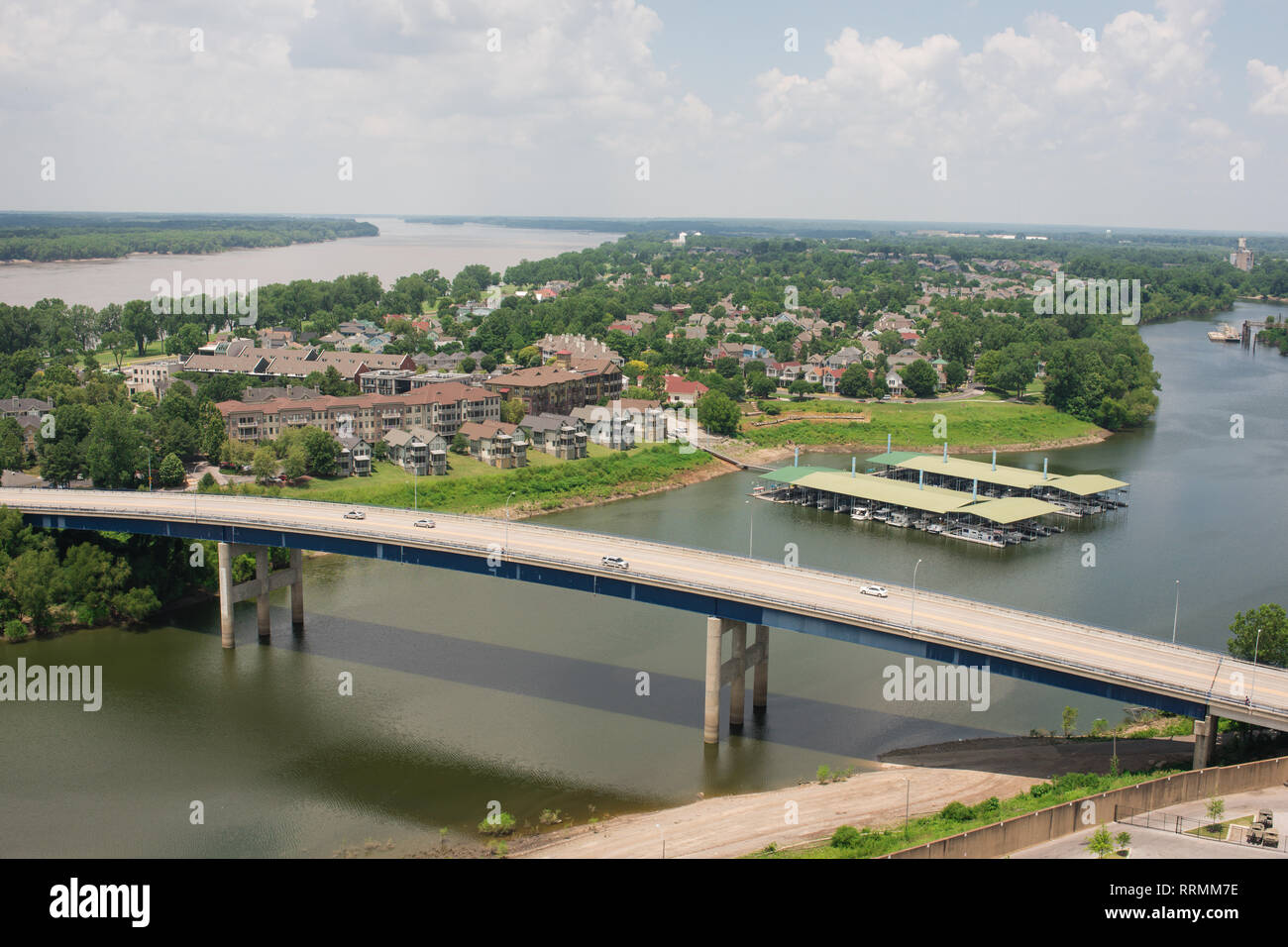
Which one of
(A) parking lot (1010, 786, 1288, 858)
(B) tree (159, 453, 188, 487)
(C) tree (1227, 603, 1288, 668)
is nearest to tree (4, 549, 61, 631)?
(B) tree (159, 453, 188, 487)

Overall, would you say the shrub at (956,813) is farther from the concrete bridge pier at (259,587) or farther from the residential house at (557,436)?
the residential house at (557,436)

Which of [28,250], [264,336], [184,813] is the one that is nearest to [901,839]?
[184,813]

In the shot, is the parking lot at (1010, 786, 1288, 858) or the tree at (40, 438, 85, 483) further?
the tree at (40, 438, 85, 483)

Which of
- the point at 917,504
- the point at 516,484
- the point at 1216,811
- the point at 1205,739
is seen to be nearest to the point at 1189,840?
the point at 1216,811

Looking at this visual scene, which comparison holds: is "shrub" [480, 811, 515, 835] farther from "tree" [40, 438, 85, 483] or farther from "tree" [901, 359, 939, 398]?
"tree" [901, 359, 939, 398]

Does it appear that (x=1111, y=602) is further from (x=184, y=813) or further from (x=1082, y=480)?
(x=184, y=813)

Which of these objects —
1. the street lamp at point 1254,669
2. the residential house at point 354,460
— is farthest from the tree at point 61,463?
the street lamp at point 1254,669
